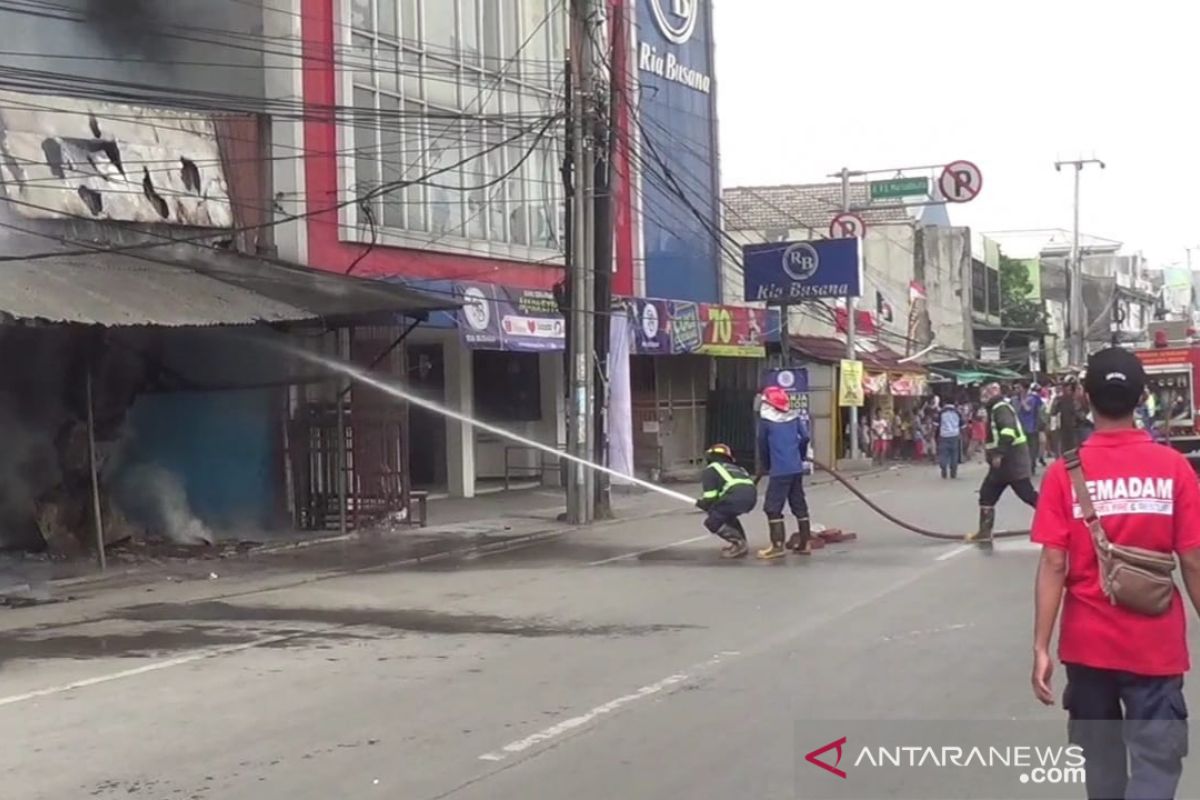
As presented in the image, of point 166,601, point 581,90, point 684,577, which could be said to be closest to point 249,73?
point 581,90

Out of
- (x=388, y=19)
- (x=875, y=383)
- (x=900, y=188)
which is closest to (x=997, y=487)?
(x=388, y=19)

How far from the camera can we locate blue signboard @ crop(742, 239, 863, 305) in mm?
27641

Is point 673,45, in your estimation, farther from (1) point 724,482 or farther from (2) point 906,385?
(1) point 724,482

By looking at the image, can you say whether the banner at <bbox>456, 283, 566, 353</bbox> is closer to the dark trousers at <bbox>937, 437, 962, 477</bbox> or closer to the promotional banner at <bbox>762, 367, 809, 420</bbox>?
the promotional banner at <bbox>762, 367, 809, 420</bbox>

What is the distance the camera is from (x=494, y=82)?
76.9 ft

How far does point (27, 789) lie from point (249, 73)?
1460cm

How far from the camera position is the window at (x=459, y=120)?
2050 cm

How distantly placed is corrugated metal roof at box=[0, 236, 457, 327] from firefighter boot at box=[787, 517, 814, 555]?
17.8 ft

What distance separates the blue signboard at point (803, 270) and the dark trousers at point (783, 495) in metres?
14.0

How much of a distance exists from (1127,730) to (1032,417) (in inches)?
929

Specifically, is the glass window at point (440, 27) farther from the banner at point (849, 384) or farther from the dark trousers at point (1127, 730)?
the dark trousers at point (1127, 730)

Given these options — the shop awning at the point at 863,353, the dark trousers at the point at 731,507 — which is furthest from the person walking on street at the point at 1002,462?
the shop awning at the point at 863,353

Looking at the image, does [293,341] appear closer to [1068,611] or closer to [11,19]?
[11,19]

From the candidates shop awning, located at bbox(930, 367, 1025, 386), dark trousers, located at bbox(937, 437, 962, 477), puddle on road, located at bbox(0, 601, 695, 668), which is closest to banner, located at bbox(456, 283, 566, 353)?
dark trousers, located at bbox(937, 437, 962, 477)
